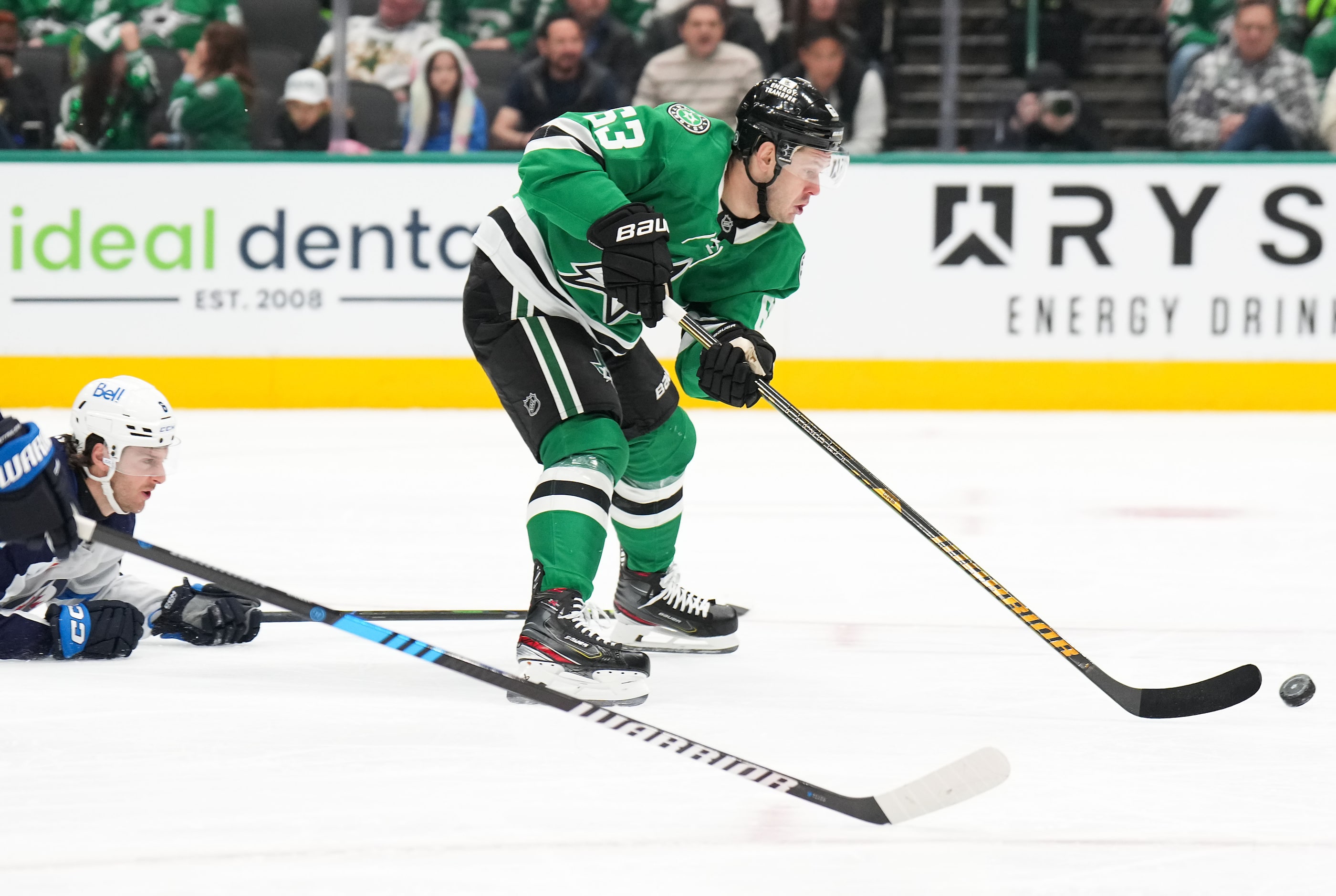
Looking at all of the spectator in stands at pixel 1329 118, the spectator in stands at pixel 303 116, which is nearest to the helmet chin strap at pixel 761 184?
the spectator in stands at pixel 303 116

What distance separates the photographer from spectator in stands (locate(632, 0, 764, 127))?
6668 millimetres

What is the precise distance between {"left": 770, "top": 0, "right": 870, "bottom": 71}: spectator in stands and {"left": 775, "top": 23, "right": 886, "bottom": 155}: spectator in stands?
0.02 m

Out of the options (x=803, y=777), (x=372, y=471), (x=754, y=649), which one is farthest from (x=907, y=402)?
(x=803, y=777)

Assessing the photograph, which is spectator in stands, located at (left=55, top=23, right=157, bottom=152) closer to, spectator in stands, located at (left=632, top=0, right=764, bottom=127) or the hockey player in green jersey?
spectator in stands, located at (left=632, top=0, right=764, bottom=127)

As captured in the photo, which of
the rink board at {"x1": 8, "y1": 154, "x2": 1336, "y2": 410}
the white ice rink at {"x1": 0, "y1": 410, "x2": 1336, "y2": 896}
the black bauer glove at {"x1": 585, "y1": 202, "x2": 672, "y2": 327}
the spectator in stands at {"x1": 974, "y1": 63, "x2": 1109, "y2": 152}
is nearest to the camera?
the white ice rink at {"x1": 0, "y1": 410, "x2": 1336, "y2": 896}

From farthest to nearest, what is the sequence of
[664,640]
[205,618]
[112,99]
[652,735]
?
[112,99] < [664,640] < [205,618] < [652,735]

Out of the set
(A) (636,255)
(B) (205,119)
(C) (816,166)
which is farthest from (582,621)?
(B) (205,119)

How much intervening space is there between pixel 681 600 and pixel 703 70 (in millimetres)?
4153

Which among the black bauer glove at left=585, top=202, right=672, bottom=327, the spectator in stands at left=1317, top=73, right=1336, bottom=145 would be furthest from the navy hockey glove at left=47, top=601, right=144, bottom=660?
the spectator in stands at left=1317, top=73, right=1336, bottom=145

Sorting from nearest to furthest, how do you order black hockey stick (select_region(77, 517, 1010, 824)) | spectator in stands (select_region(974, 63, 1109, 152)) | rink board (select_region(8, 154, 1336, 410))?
1. black hockey stick (select_region(77, 517, 1010, 824))
2. rink board (select_region(8, 154, 1336, 410))
3. spectator in stands (select_region(974, 63, 1109, 152))

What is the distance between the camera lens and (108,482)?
2.57 m

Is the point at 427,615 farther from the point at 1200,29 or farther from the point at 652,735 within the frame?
the point at 1200,29

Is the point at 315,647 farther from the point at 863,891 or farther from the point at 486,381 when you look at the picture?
the point at 486,381

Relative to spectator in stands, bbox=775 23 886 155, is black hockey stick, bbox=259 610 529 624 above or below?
below
